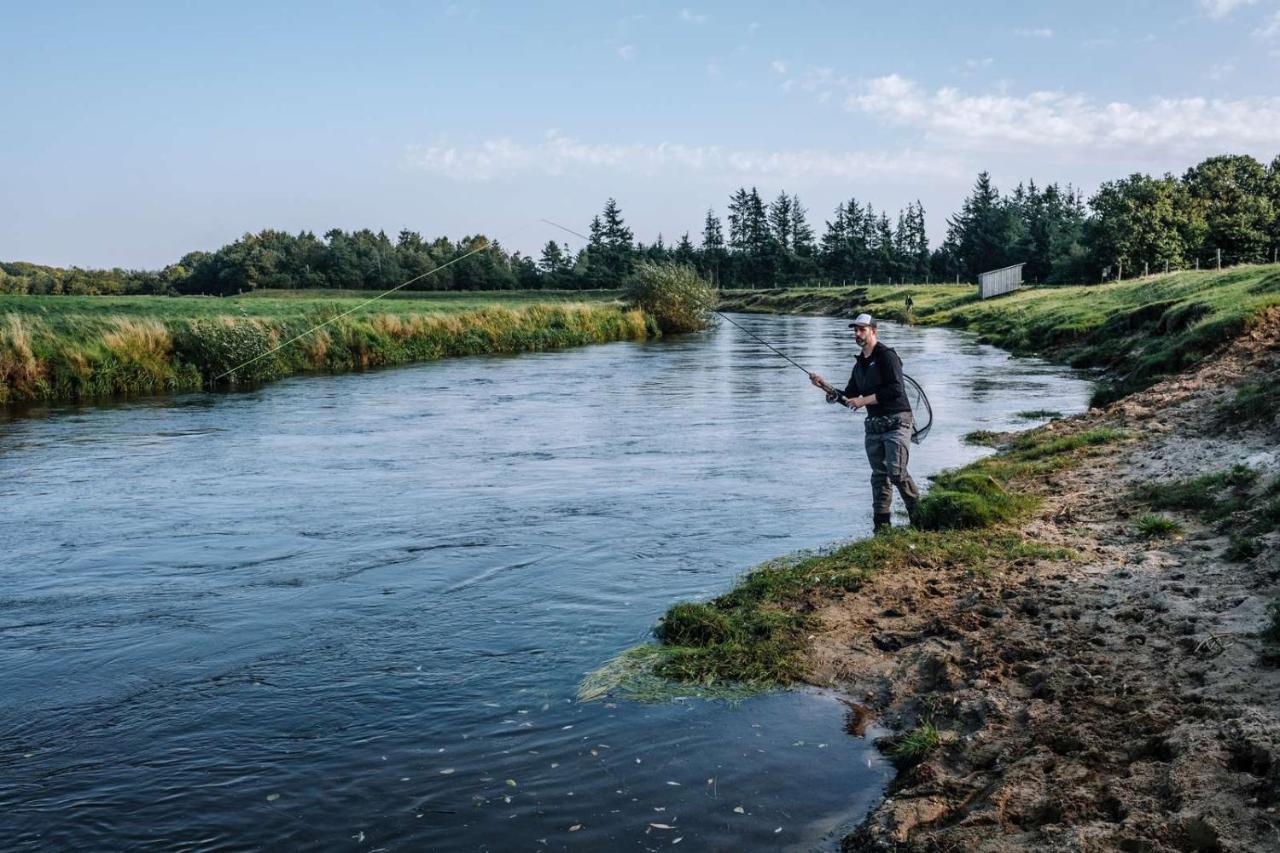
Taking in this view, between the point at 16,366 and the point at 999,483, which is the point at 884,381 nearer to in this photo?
the point at 999,483

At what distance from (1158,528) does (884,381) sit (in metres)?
3.09

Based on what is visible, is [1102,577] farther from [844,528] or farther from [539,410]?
[539,410]

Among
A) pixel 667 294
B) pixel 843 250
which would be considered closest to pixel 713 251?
pixel 843 250

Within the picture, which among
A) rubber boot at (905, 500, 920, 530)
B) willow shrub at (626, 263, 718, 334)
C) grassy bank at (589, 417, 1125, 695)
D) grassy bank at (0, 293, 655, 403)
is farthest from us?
willow shrub at (626, 263, 718, 334)

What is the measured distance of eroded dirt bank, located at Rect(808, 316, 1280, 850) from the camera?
5.21 metres

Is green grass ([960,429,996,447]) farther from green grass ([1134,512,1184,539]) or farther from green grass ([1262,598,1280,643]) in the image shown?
green grass ([1262,598,1280,643])

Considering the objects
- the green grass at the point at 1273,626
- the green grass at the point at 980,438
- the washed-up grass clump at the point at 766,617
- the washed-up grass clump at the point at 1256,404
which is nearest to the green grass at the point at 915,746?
the washed-up grass clump at the point at 766,617

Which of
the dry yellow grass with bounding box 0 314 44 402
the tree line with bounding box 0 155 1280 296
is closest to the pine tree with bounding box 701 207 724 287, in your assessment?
the tree line with bounding box 0 155 1280 296

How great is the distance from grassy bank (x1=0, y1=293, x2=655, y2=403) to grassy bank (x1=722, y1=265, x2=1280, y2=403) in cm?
2329

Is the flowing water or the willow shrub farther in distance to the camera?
the willow shrub

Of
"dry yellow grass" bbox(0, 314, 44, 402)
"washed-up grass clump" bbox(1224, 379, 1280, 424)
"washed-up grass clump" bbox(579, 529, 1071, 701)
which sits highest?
"dry yellow grass" bbox(0, 314, 44, 402)

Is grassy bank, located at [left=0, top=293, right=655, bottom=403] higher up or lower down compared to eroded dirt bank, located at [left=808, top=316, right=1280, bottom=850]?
higher up

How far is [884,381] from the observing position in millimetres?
11391

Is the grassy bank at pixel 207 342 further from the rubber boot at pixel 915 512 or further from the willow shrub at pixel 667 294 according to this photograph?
the rubber boot at pixel 915 512
